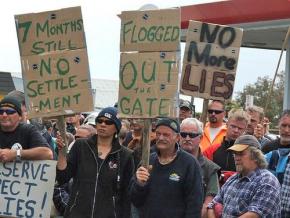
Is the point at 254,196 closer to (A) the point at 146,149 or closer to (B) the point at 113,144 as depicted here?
(A) the point at 146,149

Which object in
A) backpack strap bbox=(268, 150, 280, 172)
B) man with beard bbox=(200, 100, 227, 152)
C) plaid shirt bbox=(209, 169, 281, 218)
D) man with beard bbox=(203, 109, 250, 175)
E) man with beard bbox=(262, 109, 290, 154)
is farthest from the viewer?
man with beard bbox=(200, 100, 227, 152)

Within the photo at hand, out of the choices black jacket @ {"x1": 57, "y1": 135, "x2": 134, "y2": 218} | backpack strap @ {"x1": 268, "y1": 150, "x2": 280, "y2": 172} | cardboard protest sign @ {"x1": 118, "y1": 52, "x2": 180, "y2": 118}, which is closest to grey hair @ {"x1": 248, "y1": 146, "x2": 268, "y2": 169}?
backpack strap @ {"x1": 268, "y1": 150, "x2": 280, "y2": 172}

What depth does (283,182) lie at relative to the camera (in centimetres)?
630

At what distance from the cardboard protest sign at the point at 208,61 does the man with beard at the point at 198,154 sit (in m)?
0.90

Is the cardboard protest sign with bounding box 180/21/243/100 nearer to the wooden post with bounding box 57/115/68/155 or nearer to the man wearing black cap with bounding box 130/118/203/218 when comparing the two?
the man wearing black cap with bounding box 130/118/203/218

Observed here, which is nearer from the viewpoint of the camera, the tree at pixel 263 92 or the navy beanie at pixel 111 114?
the navy beanie at pixel 111 114

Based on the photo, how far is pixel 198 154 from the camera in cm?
686

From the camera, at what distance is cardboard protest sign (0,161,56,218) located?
6383 millimetres

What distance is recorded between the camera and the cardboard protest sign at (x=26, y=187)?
6.38m

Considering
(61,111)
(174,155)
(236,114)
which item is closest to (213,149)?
(236,114)

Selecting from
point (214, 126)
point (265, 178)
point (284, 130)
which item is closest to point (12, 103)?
point (265, 178)

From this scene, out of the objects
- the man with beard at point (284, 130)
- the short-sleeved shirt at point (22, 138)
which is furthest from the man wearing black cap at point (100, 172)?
the man with beard at point (284, 130)

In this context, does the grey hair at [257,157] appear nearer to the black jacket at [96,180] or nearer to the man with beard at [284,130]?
the man with beard at [284,130]

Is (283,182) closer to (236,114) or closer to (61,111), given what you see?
(236,114)
